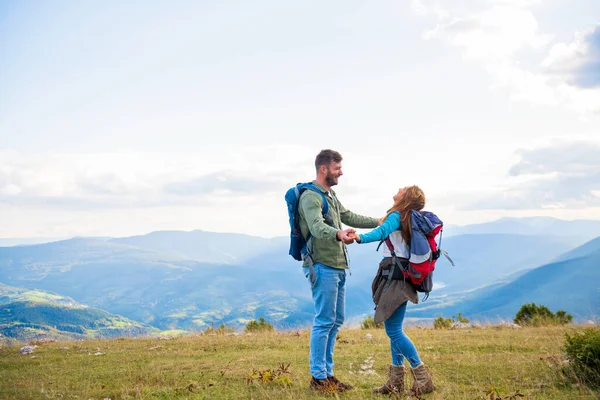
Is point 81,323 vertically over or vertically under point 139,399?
under

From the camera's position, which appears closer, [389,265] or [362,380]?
[389,265]

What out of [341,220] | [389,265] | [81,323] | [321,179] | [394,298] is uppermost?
[321,179]

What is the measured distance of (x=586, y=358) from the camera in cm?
737

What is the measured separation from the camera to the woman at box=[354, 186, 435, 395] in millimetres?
6395

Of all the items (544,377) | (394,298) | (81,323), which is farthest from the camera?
(81,323)

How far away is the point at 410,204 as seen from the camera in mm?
6539

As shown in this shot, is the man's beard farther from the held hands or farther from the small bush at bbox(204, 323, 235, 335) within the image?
the small bush at bbox(204, 323, 235, 335)

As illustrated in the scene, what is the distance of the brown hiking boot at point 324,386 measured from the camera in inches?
265

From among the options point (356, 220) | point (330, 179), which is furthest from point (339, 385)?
point (330, 179)

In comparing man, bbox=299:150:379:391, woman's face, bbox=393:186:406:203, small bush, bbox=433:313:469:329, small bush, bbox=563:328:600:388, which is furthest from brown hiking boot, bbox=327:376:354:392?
small bush, bbox=433:313:469:329

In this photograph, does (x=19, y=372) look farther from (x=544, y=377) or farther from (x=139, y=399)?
(x=544, y=377)

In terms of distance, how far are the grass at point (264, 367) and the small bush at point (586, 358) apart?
0.84 ft

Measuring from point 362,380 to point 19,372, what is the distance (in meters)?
7.16

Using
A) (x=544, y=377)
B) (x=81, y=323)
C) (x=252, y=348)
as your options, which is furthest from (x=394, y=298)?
(x=81, y=323)
